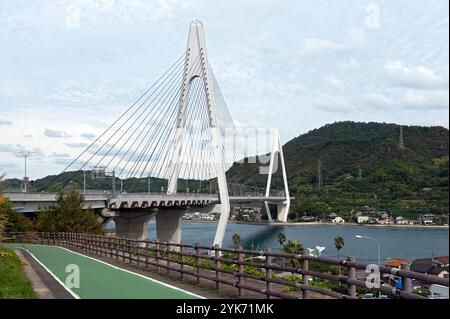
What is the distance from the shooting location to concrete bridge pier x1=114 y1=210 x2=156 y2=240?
203 feet

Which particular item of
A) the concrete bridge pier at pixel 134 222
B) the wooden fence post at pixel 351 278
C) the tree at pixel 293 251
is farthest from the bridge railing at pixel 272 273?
the concrete bridge pier at pixel 134 222

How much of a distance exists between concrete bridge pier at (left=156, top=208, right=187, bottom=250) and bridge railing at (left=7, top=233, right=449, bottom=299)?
43.5 meters

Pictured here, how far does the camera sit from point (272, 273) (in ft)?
36.3

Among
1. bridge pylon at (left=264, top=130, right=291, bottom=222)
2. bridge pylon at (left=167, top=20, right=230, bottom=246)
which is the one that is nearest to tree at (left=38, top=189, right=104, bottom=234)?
bridge pylon at (left=167, top=20, right=230, bottom=246)

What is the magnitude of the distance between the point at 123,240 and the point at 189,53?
35.6 meters

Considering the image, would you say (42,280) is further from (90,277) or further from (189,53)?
(189,53)

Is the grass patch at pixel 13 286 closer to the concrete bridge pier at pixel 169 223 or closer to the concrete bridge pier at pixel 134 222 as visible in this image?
the concrete bridge pier at pixel 134 222

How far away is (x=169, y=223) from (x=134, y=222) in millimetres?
7865

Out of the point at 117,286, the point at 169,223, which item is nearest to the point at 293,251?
the point at 117,286

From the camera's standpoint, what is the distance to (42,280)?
14.3m

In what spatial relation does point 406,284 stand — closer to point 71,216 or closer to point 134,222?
point 71,216

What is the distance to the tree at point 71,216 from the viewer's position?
1758 inches

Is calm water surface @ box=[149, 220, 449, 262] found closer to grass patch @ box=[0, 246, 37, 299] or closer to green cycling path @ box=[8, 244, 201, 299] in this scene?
green cycling path @ box=[8, 244, 201, 299]
